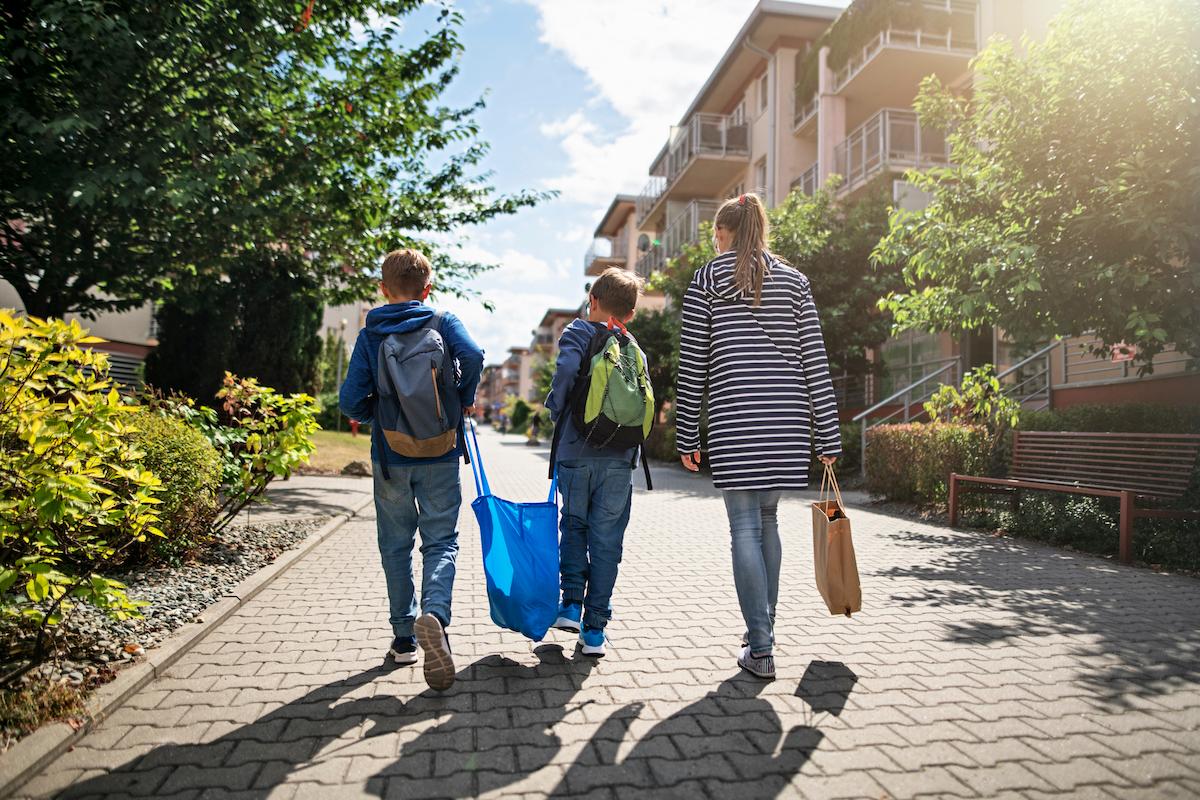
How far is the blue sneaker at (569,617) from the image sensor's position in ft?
12.8

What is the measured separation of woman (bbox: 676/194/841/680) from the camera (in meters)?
3.54

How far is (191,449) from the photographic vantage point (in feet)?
18.1

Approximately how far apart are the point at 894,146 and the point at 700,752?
19.5 meters

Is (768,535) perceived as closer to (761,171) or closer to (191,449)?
(191,449)

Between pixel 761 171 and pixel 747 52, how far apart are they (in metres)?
3.77

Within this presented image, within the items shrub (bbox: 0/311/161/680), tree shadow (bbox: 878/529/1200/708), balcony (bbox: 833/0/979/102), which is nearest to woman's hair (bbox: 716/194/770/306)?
tree shadow (bbox: 878/529/1200/708)

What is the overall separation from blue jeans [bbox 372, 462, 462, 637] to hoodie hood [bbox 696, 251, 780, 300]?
1406mm

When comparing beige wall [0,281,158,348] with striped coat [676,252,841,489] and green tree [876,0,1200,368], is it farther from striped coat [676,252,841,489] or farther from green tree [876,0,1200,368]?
striped coat [676,252,841,489]

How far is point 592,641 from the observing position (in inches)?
152

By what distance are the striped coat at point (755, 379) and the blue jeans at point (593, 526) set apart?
416mm

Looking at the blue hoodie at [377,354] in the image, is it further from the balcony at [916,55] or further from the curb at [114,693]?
the balcony at [916,55]

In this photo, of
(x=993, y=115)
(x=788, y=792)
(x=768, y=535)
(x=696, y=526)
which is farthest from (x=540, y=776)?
(x=993, y=115)

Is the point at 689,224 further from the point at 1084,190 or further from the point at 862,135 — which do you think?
the point at 1084,190

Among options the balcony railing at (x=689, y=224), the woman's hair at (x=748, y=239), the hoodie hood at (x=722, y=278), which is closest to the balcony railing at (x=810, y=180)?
the balcony railing at (x=689, y=224)
